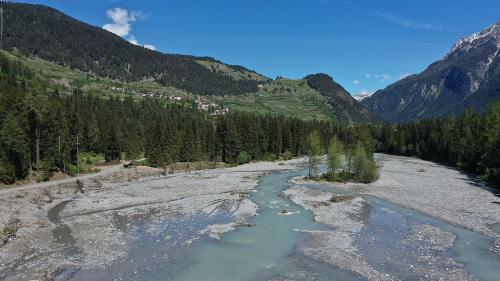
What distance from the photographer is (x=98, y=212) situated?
5534 cm

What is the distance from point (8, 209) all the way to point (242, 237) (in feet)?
105

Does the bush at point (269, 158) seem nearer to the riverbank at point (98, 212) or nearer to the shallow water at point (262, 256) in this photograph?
the riverbank at point (98, 212)

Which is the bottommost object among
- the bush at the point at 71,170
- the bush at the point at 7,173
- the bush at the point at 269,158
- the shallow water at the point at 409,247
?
the bush at the point at 269,158

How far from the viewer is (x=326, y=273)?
31531 mm

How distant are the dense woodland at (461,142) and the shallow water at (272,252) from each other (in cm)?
4654

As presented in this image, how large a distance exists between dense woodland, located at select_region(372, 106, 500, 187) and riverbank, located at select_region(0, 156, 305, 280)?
50.5 metres

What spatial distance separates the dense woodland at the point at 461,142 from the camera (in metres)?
89.0

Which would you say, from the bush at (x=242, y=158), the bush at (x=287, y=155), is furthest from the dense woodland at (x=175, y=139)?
the bush at (x=287, y=155)

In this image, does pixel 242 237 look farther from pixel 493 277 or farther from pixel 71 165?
pixel 71 165

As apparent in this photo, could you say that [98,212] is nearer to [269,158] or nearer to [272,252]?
[272,252]

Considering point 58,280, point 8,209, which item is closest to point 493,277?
point 58,280

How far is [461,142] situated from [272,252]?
10405cm

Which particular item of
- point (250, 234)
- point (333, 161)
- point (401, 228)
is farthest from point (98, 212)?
point (333, 161)

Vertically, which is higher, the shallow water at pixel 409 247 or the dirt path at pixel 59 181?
the shallow water at pixel 409 247
